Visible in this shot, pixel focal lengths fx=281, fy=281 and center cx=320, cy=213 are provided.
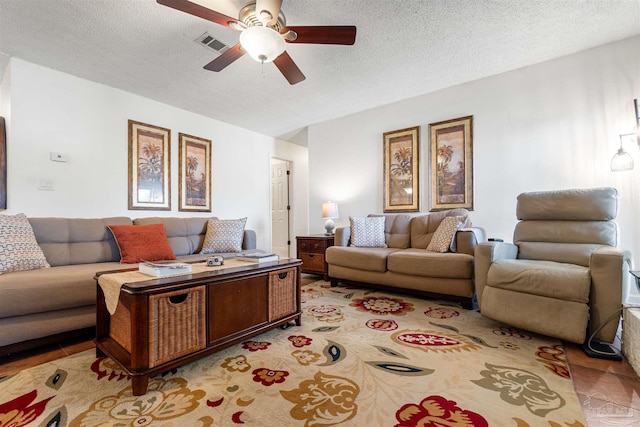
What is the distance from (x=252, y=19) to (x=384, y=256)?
96.1 inches

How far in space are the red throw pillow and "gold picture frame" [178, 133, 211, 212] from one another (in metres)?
1.26

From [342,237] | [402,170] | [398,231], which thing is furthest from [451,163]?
[342,237]

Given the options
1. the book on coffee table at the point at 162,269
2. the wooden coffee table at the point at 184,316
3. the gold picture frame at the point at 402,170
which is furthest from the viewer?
the gold picture frame at the point at 402,170

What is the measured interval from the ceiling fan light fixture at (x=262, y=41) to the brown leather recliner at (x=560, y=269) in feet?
6.95

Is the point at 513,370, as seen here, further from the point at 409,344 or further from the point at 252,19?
the point at 252,19

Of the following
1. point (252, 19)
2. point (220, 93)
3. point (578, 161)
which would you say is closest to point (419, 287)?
point (578, 161)

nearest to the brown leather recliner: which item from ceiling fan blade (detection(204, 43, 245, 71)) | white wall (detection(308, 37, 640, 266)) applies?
white wall (detection(308, 37, 640, 266))

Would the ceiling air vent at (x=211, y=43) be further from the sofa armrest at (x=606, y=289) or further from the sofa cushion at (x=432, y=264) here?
the sofa armrest at (x=606, y=289)

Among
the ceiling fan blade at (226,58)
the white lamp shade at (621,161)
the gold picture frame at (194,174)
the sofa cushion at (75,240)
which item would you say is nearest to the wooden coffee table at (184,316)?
the sofa cushion at (75,240)

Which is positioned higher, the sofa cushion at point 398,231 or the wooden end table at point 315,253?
the sofa cushion at point 398,231

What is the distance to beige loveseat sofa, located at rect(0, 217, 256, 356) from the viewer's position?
1.71 meters

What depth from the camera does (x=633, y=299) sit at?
253 cm

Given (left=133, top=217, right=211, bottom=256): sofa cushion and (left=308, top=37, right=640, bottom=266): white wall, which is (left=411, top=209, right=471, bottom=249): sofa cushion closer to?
(left=308, top=37, right=640, bottom=266): white wall

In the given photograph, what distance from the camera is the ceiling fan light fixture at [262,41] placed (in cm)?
177
